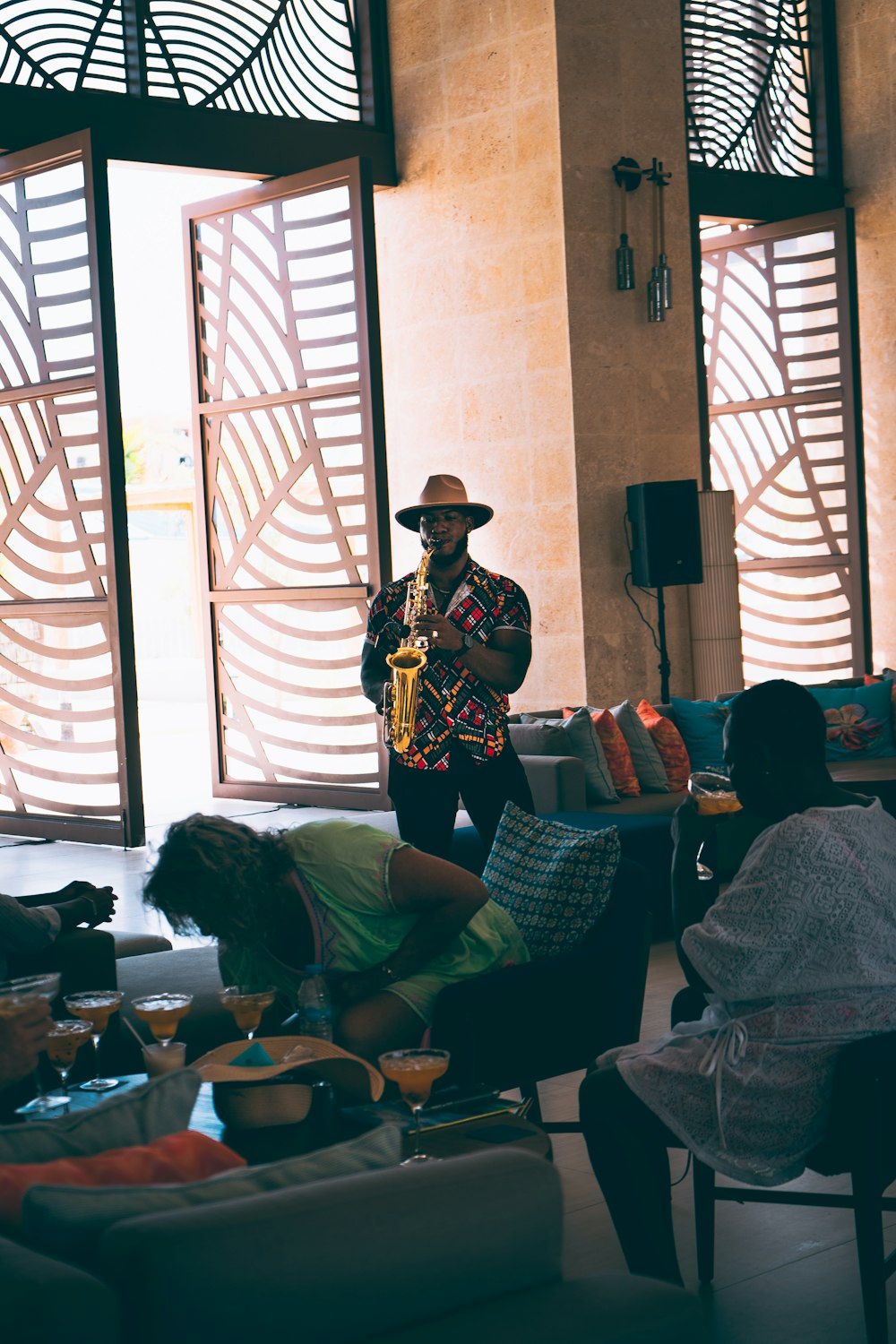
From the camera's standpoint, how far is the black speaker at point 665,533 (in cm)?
819

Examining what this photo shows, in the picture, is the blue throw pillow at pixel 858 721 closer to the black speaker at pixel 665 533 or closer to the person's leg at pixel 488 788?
the black speaker at pixel 665 533

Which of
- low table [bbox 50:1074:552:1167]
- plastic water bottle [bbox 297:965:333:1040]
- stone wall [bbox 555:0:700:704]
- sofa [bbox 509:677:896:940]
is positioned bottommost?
sofa [bbox 509:677:896:940]

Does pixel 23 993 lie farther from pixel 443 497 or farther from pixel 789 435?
pixel 789 435

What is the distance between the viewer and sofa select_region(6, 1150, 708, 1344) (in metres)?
1.46

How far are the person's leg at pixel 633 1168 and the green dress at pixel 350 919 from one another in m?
0.58

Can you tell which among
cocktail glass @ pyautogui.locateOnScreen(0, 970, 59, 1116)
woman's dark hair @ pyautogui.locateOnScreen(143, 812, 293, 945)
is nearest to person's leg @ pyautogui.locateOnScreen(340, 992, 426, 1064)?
woman's dark hair @ pyautogui.locateOnScreen(143, 812, 293, 945)

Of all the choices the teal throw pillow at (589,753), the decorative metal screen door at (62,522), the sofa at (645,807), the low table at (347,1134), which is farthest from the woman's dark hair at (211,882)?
the decorative metal screen door at (62,522)

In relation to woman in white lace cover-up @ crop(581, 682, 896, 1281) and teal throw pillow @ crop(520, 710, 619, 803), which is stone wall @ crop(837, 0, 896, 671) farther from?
woman in white lace cover-up @ crop(581, 682, 896, 1281)

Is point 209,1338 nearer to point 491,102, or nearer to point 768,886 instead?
point 768,886

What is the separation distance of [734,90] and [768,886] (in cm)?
879

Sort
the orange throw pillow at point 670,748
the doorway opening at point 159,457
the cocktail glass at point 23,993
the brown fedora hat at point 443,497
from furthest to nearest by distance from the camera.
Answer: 1. the doorway opening at point 159,457
2. the orange throw pillow at point 670,748
3. the brown fedora hat at point 443,497
4. the cocktail glass at point 23,993

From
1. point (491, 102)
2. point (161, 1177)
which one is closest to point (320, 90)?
point (491, 102)

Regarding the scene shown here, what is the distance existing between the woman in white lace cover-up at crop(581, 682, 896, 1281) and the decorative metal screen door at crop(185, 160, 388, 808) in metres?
5.66

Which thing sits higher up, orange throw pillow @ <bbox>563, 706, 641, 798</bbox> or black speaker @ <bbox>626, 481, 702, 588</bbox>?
black speaker @ <bbox>626, 481, 702, 588</bbox>
